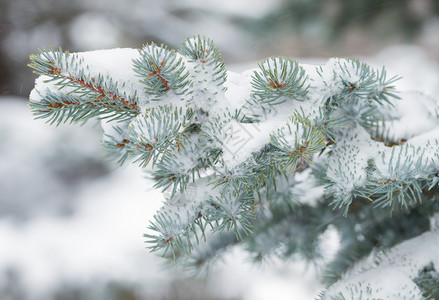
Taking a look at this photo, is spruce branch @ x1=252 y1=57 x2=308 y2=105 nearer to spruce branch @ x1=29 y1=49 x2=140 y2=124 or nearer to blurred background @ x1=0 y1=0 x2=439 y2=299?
spruce branch @ x1=29 y1=49 x2=140 y2=124

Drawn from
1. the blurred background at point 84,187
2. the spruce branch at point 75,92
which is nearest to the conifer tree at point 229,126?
the spruce branch at point 75,92

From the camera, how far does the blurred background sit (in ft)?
6.98

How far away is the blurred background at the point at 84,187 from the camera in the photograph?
2.13m

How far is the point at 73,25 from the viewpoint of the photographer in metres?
2.77

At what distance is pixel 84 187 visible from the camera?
2535 mm

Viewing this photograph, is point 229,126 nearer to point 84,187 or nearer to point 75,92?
point 75,92

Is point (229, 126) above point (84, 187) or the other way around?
above

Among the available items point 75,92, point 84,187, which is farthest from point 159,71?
point 84,187

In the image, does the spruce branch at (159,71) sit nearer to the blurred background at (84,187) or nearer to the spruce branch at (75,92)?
the spruce branch at (75,92)

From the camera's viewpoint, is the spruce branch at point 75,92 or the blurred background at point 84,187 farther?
the blurred background at point 84,187

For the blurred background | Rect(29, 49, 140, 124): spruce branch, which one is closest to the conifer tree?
Rect(29, 49, 140, 124): spruce branch

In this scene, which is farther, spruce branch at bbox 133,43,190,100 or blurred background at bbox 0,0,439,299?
blurred background at bbox 0,0,439,299

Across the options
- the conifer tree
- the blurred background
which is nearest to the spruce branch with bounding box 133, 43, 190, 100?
the conifer tree

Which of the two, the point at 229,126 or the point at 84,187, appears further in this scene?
the point at 84,187
